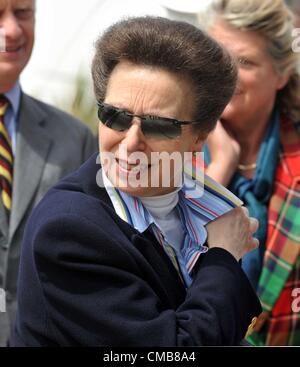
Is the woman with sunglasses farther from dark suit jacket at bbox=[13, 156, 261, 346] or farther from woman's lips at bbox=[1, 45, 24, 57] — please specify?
woman's lips at bbox=[1, 45, 24, 57]

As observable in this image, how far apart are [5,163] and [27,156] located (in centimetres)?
9

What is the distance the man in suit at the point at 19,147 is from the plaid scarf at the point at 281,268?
0.86m

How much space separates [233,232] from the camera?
6.83ft

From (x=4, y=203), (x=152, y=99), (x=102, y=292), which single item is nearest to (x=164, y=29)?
(x=152, y=99)

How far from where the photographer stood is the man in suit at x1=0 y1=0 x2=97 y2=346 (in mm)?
2885

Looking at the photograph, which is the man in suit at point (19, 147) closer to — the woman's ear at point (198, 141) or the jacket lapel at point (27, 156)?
the jacket lapel at point (27, 156)

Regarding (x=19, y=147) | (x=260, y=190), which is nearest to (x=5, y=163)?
(x=19, y=147)

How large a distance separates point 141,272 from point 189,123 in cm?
42

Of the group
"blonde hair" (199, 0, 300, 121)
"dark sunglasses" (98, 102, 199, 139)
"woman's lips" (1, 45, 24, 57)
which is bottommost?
"woman's lips" (1, 45, 24, 57)

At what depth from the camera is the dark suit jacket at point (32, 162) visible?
287 centimetres

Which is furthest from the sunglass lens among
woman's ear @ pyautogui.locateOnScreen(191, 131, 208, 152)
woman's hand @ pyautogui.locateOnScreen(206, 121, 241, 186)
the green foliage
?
the green foliage

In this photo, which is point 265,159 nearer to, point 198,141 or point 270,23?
point 270,23
